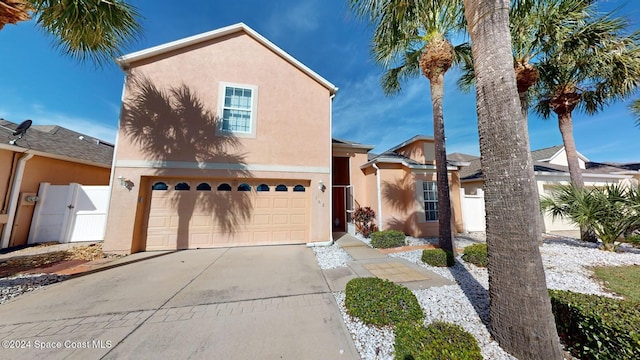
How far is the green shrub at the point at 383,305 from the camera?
3.13 metres

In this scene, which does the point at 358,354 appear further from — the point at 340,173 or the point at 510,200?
the point at 340,173

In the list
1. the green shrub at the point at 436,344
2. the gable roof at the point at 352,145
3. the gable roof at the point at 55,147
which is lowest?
the green shrub at the point at 436,344

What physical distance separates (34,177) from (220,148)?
7563 mm

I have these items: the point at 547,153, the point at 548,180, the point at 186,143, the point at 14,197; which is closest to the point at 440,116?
the point at 186,143


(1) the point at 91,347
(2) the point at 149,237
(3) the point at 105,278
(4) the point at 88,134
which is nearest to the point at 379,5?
(1) the point at 91,347

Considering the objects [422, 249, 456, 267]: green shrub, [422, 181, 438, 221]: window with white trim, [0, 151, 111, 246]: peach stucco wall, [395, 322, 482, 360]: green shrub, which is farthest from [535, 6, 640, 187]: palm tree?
[0, 151, 111, 246]: peach stucco wall

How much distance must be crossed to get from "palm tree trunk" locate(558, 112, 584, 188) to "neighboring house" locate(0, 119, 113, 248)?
2203cm

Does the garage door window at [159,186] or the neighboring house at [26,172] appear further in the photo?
the garage door window at [159,186]

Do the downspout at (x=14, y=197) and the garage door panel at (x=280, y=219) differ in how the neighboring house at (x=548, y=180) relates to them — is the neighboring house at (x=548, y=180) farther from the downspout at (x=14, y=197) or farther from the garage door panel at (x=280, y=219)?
the downspout at (x=14, y=197)

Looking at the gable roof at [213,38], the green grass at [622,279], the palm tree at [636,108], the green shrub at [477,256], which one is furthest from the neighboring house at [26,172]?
the palm tree at [636,108]

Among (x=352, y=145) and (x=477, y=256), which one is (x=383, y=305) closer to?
(x=477, y=256)

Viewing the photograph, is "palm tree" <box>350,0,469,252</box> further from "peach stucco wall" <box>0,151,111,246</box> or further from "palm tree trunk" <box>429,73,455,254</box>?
"peach stucco wall" <box>0,151,111,246</box>

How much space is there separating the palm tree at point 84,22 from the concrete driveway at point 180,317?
17.2ft

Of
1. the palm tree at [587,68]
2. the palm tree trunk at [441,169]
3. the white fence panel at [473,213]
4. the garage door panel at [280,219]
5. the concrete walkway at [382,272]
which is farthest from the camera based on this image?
the white fence panel at [473,213]
